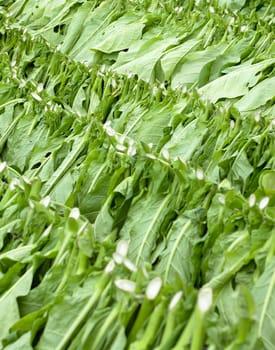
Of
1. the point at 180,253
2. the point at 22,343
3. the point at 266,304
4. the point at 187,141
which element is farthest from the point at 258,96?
the point at 22,343

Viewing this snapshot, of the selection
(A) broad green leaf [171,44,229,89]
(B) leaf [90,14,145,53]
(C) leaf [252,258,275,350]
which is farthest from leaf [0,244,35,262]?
(B) leaf [90,14,145,53]

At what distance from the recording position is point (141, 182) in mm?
1210

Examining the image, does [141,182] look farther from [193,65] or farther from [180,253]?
[193,65]

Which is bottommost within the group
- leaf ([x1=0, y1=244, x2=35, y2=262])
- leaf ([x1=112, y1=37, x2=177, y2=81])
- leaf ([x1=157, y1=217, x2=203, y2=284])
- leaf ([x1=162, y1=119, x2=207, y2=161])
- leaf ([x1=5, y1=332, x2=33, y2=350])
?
leaf ([x1=112, y1=37, x2=177, y2=81])

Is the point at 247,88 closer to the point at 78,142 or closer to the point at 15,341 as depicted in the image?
the point at 78,142

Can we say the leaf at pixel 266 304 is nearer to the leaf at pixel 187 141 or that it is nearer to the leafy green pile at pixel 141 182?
the leafy green pile at pixel 141 182

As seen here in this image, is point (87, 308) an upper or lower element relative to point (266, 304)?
upper

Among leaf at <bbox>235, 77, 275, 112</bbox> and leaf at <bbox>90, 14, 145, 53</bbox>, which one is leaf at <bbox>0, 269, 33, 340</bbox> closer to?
leaf at <bbox>235, 77, 275, 112</bbox>

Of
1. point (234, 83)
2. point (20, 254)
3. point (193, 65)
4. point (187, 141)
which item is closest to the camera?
point (20, 254)

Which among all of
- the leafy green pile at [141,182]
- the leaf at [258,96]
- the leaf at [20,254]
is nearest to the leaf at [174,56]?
the leafy green pile at [141,182]

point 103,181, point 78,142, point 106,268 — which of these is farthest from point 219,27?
point 106,268

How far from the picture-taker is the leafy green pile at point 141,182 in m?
0.83

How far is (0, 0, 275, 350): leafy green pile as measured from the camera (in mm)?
834

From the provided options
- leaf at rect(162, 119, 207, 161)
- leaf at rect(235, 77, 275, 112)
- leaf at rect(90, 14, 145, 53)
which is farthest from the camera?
leaf at rect(90, 14, 145, 53)
